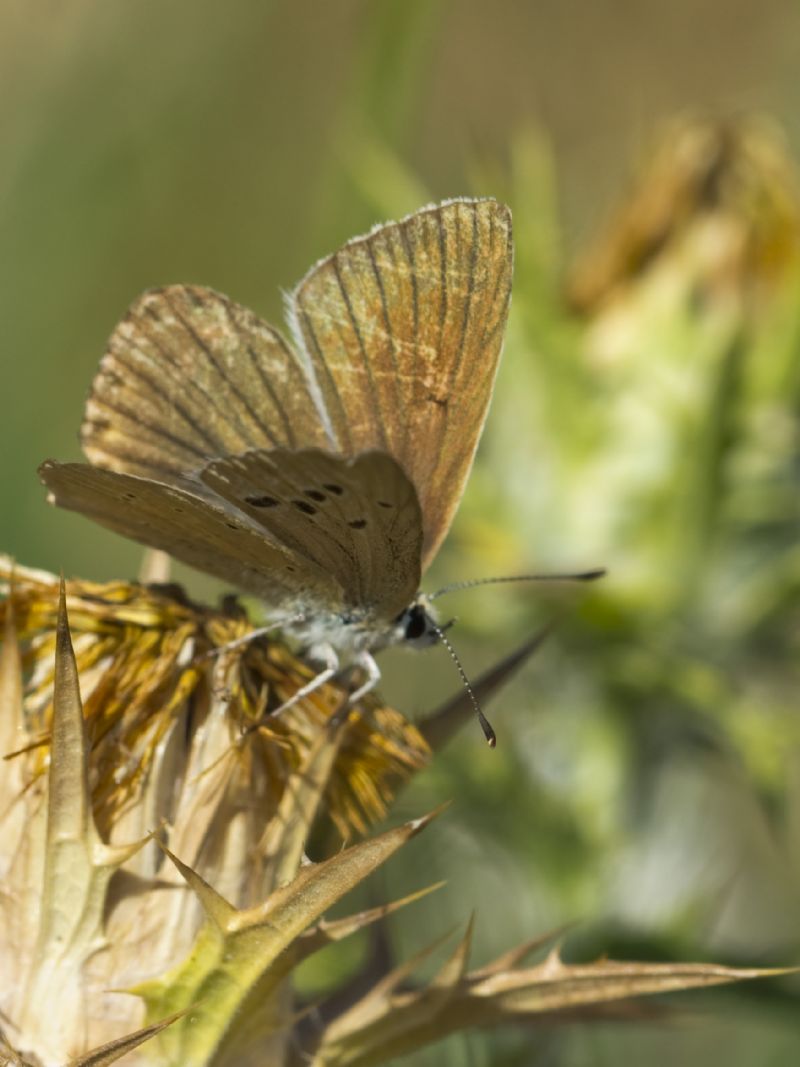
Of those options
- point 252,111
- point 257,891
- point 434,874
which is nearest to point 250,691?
point 257,891

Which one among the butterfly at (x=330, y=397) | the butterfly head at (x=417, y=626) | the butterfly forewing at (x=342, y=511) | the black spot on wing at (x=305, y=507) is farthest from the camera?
the butterfly head at (x=417, y=626)

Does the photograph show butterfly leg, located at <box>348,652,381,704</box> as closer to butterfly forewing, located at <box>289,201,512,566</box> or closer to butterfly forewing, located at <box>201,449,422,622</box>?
butterfly forewing, located at <box>201,449,422,622</box>

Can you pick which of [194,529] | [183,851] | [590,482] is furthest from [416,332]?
[590,482]

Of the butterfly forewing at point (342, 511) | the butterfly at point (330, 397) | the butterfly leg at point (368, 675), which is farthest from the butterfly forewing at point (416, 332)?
the butterfly leg at point (368, 675)

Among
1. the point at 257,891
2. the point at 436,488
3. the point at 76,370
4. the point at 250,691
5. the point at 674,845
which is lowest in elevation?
the point at 674,845

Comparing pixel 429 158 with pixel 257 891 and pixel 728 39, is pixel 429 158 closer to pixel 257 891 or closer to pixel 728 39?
pixel 728 39

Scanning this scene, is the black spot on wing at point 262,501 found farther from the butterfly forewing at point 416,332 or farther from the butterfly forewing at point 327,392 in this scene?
the butterfly forewing at point 416,332
